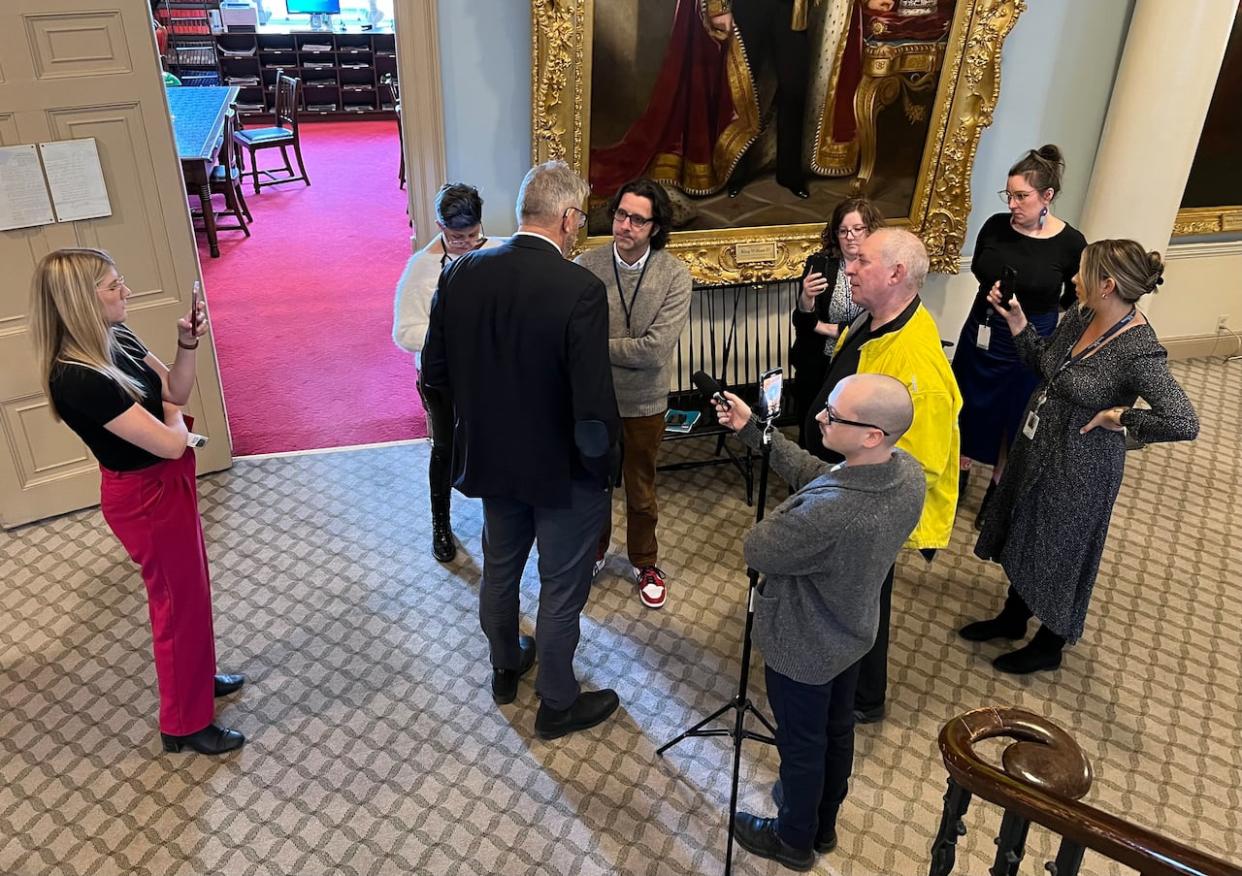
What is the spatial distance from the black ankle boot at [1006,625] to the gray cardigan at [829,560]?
1.64m

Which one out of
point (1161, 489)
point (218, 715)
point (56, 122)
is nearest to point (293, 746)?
point (218, 715)

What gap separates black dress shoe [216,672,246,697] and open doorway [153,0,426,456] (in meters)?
1.93

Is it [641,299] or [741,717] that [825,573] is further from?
[641,299]

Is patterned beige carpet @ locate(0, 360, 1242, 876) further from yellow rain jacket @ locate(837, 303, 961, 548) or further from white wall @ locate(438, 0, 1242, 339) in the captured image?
white wall @ locate(438, 0, 1242, 339)

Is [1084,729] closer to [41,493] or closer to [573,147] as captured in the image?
[573,147]

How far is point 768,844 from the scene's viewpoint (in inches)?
114

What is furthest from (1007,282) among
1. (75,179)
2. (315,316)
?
(315,316)

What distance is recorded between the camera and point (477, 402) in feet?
9.39

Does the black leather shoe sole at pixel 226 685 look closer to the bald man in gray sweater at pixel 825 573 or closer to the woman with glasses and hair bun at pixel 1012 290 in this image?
the bald man in gray sweater at pixel 825 573

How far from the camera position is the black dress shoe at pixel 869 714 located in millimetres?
3432

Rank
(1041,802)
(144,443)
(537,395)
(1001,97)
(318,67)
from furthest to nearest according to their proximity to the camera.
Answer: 1. (318,67)
2. (1001,97)
3. (537,395)
4. (144,443)
5. (1041,802)

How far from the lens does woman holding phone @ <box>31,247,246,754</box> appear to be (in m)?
2.60

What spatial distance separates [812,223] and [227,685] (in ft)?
12.0

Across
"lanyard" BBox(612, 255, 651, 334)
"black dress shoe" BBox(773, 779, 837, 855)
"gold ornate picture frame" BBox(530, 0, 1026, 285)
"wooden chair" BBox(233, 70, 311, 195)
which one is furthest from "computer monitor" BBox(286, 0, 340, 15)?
"black dress shoe" BBox(773, 779, 837, 855)
